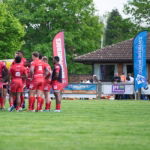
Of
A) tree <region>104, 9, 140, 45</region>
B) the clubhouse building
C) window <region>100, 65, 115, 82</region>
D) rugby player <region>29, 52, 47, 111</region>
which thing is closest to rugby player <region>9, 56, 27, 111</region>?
rugby player <region>29, 52, 47, 111</region>

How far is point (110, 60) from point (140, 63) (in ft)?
60.0

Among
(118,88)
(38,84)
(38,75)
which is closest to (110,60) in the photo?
(118,88)

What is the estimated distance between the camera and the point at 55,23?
9062 cm

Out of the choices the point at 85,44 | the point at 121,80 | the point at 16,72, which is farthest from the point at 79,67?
the point at 16,72

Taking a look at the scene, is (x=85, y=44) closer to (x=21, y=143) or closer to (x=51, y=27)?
(x=51, y=27)

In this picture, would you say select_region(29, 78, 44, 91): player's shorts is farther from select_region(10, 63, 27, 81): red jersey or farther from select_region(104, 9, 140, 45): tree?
select_region(104, 9, 140, 45): tree

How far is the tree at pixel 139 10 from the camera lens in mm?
93000

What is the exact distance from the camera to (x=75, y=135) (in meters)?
12.9

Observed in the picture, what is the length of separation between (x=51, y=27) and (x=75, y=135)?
78.7 meters

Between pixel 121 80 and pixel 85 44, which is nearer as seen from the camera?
pixel 121 80

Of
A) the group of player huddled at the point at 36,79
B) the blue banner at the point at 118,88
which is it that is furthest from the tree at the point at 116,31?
the group of player huddled at the point at 36,79

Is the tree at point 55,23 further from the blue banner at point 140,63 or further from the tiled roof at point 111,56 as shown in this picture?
the blue banner at point 140,63

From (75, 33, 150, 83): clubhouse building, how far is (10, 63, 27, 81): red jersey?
120 ft

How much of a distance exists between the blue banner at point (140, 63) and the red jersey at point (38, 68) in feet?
62.3
